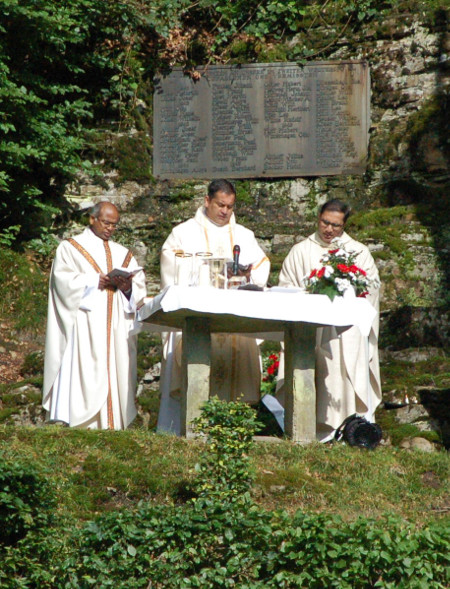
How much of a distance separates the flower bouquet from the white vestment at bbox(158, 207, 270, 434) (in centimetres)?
87

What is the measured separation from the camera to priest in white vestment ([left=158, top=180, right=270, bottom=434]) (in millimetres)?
10570

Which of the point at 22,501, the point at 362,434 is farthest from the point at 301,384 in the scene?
the point at 22,501

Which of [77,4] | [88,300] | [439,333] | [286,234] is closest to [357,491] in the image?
[88,300]

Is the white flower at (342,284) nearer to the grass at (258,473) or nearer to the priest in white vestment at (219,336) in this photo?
the priest in white vestment at (219,336)

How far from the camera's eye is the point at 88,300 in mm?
10539

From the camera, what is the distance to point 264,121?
575 inches

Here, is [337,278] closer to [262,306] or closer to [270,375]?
[262,306]

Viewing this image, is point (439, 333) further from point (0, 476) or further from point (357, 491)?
point (0, 476)

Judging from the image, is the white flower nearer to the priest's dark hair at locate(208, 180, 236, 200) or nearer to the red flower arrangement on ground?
the priest's dark hair at locate(208, 180, 236, 200)

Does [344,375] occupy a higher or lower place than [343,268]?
lower

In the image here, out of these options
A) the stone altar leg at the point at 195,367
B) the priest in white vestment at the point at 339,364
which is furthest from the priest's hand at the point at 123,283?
the priest in white vestment at the point at 339,364

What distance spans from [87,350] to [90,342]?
73 mm

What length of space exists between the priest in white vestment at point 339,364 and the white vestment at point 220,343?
11.4 inches

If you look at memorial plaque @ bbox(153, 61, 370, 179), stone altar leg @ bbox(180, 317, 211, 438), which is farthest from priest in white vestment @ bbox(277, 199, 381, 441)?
memorial plaque @ bbox(153, 61, 370, 179)
